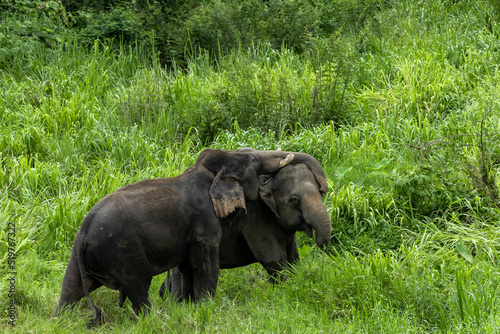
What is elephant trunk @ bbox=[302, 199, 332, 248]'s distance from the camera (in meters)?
6.27

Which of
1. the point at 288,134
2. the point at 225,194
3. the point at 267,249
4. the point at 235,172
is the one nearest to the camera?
the point at 225,194

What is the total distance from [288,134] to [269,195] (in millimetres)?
3809

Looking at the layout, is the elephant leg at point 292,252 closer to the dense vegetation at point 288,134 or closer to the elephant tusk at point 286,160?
the dense vegetation at point 288,134

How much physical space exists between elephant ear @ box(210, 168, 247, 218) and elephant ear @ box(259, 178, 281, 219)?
30cm

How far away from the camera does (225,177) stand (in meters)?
6.39

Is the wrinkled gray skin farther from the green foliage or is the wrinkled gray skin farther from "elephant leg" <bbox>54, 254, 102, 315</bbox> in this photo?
the green foliage

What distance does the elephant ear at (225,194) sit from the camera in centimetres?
625

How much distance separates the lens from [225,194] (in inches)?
247

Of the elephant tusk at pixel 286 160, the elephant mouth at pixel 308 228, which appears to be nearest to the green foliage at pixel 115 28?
the elephant tusk at pixel 286 160

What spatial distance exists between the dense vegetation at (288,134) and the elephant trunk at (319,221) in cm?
28

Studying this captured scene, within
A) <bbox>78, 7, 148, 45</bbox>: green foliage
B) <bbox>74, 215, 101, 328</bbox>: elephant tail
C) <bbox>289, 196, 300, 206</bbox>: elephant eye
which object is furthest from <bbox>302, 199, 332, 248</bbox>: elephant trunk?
<bbox>78, 7, 148, 45</bbox>: green foliage

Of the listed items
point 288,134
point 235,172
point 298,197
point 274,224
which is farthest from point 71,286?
point 288,134

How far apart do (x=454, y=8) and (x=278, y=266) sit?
825cm

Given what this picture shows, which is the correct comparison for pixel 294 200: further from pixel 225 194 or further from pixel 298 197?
pixel 225 194
